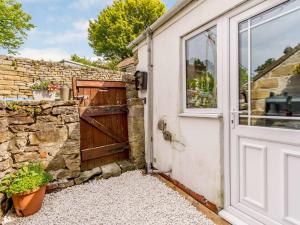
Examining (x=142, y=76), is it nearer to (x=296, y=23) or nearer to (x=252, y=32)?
(x=252, y=32)

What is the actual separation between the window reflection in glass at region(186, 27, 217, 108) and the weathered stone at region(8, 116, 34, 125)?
8.54ft

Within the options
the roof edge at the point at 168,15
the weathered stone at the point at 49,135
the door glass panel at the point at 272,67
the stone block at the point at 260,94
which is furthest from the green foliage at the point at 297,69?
the weathered stone at the point at 49,135

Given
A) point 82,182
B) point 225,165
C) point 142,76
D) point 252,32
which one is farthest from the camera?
point 142,76

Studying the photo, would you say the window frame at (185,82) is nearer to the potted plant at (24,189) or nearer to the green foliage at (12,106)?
the potted plant at (24,189)

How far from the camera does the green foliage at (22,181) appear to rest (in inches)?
101

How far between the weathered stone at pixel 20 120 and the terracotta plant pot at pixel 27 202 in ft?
3.66

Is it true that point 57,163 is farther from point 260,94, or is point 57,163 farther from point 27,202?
point 260,94

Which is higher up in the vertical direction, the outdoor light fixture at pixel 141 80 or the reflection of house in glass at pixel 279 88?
the outdoor light fixture at pixel 141 80

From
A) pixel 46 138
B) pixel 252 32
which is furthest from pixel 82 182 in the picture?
pixel 252 32

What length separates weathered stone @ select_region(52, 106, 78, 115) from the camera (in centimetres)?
338

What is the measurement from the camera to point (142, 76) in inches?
162

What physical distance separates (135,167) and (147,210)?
1.61 m

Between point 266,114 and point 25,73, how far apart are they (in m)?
7.98

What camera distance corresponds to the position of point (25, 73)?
7.21 meters
